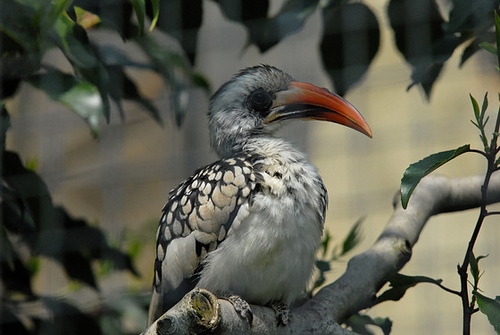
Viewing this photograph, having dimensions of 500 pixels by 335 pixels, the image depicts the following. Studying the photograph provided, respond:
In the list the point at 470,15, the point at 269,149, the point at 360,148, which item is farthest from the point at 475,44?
the point at 360,148

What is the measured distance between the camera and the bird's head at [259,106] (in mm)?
1601

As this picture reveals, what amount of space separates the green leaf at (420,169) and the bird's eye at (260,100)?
66 cm

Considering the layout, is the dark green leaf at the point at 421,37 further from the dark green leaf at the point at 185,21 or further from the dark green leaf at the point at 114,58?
the dark green leaf at the point at 114,58

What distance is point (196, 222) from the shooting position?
1368 mm

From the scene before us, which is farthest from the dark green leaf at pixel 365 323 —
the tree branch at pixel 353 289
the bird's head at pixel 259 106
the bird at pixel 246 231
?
the bird's head at pixel 259 106

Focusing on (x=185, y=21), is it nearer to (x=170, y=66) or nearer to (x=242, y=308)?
(x=170, y=66)

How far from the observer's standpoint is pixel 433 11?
5.07ft

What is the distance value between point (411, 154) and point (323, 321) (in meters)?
2.39

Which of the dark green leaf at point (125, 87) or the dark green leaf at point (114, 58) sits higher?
the dark green leaf at point (114, 58)

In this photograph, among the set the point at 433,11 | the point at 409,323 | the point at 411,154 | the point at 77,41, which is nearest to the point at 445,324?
the point at 409,323

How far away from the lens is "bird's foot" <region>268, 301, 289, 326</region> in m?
1.27

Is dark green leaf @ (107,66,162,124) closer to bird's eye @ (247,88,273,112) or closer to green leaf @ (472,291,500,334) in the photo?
bird's eye @ (247,88,273,112)

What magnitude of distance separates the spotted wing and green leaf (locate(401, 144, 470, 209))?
0.38 meters

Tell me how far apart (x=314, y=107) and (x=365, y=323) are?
1.64 ft
